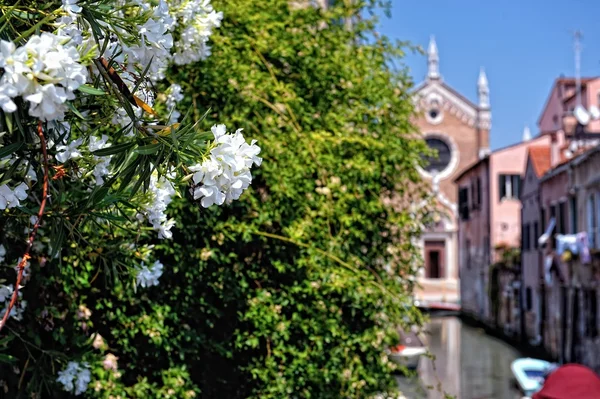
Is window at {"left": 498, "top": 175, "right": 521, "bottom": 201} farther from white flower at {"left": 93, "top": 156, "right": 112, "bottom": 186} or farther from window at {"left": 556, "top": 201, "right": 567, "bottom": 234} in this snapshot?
white flower at {"left": 93, "top": 156, "right": 112, "bottom": 186}

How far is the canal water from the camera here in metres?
21.3

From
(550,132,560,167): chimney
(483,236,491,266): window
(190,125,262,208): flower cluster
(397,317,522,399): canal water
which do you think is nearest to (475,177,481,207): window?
(483,236,491,266): window

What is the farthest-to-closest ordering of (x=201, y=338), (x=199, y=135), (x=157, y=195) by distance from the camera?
(x=201, y=338) → (x=157, y=195) → (x=199, y=135)

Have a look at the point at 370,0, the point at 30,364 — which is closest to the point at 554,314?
the point at 370,0

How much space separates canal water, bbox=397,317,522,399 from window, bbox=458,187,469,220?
9251 mm

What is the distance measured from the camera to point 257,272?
611cm

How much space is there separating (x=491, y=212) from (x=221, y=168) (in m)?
39.3

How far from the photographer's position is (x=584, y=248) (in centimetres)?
2370

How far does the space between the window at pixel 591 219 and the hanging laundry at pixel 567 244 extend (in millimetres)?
521

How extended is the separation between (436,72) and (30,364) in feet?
179

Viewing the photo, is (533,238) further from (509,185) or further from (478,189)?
(478,189)

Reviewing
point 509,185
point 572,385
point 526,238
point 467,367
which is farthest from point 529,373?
point 509,185

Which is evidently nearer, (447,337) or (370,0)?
(370,0)

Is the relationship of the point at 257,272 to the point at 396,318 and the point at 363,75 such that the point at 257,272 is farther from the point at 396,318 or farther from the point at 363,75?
the point at 363,75
